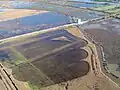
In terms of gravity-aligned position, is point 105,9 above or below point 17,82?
above

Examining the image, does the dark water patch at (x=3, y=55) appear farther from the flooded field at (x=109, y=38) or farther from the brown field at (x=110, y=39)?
the flooded field at (x=109, y=38)

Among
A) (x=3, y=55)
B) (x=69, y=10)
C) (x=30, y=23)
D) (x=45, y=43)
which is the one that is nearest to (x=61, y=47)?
(x=45, y=43)

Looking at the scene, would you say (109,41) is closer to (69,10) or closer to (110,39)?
(110,39)

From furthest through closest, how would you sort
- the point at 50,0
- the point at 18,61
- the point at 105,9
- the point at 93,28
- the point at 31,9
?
the point at 50,0 → the point at 31,9 → the point at 105,9 → the point at 93,28 → the point at 18,61

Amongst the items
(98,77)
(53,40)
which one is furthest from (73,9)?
(98,77)

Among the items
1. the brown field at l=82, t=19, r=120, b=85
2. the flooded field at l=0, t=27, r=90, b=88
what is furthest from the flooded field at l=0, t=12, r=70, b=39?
the brown field at l=82, t=19, r=120, b=85

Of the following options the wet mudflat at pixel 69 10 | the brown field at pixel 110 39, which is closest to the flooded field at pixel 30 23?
the wet mudflat at pixel 69 10

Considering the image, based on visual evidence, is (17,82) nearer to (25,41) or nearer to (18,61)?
(18,61)
